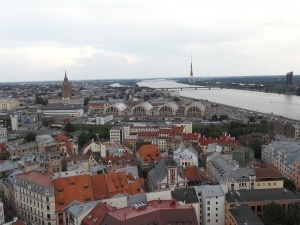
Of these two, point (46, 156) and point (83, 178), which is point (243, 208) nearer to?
point (83, 178)

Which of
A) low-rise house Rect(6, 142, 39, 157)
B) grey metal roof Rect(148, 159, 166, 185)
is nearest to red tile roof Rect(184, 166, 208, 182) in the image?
grey metal roof Rect(148, 159, 166, 185)

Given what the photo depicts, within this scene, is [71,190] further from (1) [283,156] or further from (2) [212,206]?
(1) [283,156]

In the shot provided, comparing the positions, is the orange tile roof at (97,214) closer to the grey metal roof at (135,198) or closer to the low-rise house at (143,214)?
the low-rise house at (143,214)

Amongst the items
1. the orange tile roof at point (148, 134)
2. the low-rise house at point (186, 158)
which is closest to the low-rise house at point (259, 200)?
the low-rise house at point (186, 158)

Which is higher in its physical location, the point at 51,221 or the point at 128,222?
the point at 128,222

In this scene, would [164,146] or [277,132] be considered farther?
[277,132]

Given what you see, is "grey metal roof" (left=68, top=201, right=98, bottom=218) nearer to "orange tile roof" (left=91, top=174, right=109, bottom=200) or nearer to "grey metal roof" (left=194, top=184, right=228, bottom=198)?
"orange tile roof" (left=91, top=174, right=109, bottom=200)

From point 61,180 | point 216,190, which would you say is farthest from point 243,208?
point 61,180
